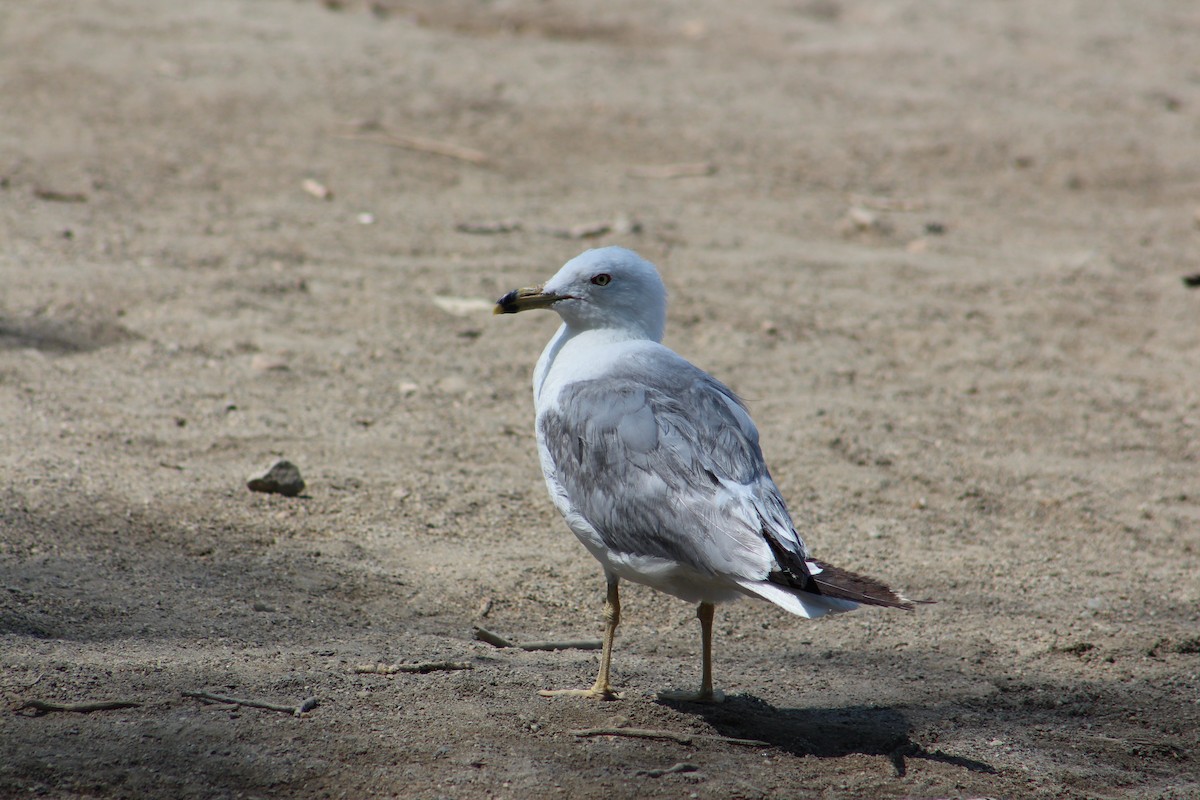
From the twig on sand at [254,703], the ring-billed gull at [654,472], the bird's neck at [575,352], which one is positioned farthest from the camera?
the bird's neck at [575,352]

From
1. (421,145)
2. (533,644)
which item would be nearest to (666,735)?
(533,644)

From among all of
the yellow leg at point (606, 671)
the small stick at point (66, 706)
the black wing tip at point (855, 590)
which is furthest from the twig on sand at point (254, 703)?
the black wing tip at point (855, 590)

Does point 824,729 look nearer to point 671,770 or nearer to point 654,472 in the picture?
point 671,770

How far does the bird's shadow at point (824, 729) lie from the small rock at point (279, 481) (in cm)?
188

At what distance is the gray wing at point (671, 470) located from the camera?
10.4 ft

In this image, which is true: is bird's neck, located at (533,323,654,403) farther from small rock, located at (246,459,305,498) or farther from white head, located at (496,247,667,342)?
small rock, located at (246,459,305,498)

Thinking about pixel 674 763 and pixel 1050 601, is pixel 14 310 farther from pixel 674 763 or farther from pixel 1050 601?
pixel 1050 601

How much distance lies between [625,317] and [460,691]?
1.29 metres

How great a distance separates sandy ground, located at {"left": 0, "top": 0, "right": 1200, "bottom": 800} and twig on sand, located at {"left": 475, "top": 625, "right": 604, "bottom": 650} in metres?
0.10

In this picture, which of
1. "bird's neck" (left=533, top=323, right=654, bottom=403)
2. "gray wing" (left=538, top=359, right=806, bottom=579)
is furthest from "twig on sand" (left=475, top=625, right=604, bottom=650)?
Answer: "bird's neck" (left=533, top=323, right=654, bottom=403)

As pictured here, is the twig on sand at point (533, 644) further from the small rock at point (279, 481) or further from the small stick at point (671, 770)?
the small rock at point (279, 481)

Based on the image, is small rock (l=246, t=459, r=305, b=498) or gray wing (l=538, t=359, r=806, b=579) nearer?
gray wing (l=538, t=359, r=806, b=579)

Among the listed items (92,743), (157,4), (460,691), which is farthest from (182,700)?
(157,4)

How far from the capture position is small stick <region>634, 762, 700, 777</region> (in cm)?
310
